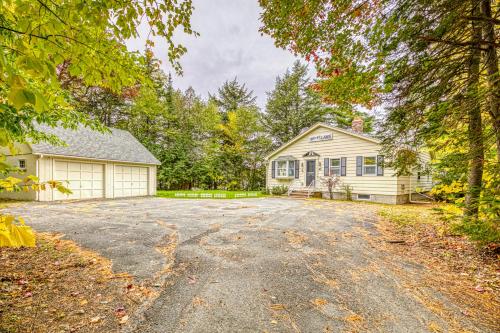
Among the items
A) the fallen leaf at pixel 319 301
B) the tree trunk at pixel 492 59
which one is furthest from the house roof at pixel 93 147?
the tree trunk at pixel 492 59

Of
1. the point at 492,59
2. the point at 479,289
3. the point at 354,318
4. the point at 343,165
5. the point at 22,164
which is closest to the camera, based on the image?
the point at 354,318

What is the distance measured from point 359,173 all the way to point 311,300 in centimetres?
1293

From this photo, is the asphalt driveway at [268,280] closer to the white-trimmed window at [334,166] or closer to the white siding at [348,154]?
the white siding at [348,154]

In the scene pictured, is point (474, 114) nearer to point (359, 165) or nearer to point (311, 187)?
point (359, 165)

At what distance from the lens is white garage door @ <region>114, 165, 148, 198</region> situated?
47.1ft

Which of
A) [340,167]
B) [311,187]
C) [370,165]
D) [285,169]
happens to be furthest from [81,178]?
[370,165]

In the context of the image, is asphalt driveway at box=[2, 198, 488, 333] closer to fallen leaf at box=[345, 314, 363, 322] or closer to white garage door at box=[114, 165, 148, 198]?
fallen leaf at box=[345, 314, 363, 322]

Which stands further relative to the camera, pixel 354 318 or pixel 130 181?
pixel 130 181

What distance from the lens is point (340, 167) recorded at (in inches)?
584

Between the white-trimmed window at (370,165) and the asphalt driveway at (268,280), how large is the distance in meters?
9.15

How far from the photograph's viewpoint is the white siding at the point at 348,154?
13156 millimetres

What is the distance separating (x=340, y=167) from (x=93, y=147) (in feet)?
49.3

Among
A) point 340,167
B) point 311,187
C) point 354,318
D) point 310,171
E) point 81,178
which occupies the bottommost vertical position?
point 311,187

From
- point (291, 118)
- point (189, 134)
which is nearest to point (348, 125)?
point (291, 118)
